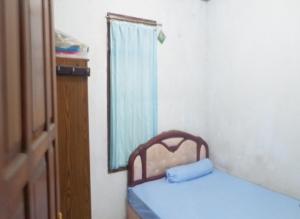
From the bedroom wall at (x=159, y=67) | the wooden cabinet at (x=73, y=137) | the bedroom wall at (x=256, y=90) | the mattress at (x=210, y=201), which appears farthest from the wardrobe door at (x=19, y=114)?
the bedroom wall at (x=256, y=90)

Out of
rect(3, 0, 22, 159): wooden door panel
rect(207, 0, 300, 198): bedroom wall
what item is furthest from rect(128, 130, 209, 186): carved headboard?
rect(3, 0, 22, 159): wooden door panel

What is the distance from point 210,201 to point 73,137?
1.32 metres

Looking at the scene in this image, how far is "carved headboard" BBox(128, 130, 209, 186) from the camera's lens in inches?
94.2

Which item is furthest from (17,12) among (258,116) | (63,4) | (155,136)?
(258,116)

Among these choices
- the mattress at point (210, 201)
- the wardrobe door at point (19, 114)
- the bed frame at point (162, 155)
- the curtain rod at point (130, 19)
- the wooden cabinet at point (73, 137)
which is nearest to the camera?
the wardrobe door at point (19, 114)

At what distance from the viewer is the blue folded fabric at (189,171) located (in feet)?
7.97

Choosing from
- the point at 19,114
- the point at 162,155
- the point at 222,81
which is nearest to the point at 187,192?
the point at 162,155

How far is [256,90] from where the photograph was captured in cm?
236

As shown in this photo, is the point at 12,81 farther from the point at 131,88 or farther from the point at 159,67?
the point at 159,67

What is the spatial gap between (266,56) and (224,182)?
4.45 ft

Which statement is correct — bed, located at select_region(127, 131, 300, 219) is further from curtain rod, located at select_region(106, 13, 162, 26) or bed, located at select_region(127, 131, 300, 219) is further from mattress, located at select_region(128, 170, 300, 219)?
curtain rod, located at select_region(106, 13, 162, 26)

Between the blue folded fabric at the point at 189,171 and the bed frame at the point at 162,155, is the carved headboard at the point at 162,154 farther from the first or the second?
the blue folded fabric at the point at 189,171

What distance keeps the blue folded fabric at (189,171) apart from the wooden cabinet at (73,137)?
1.08 metres

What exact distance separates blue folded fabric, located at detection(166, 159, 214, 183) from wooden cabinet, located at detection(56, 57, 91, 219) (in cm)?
108
